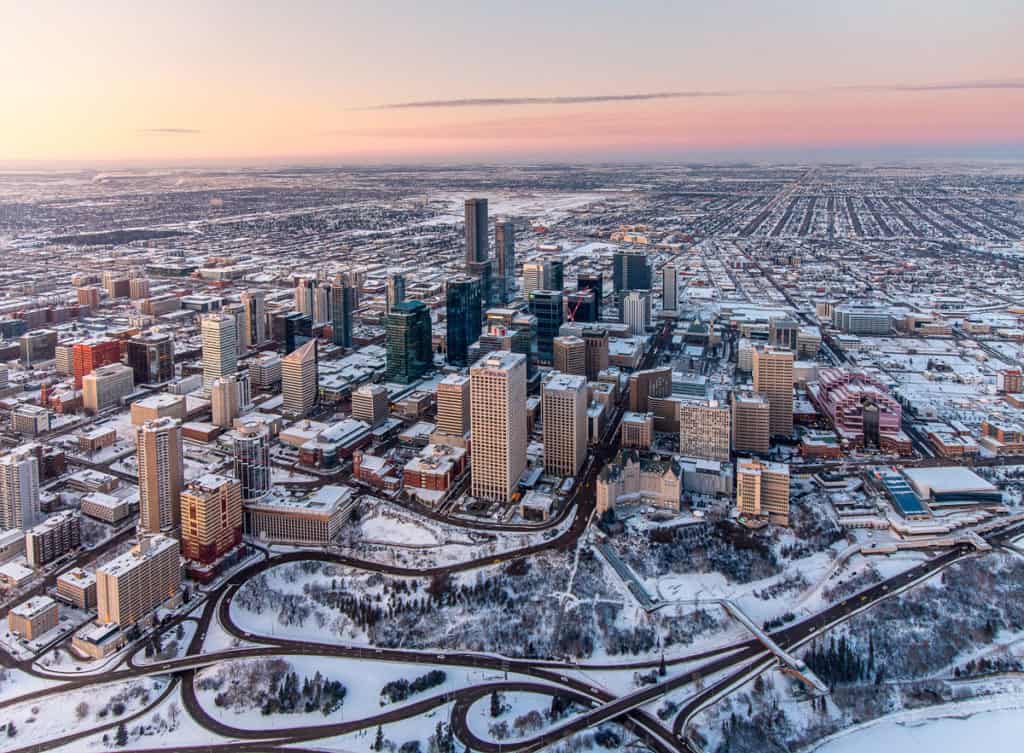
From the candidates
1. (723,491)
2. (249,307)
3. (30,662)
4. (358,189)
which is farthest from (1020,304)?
(358,189)

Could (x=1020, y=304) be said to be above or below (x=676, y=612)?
above

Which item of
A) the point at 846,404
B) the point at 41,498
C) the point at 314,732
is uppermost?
the point at 846,404

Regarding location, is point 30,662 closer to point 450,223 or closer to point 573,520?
point 573,520

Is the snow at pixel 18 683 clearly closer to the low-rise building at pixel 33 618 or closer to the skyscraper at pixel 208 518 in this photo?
the low-rise building at pixel 33 618

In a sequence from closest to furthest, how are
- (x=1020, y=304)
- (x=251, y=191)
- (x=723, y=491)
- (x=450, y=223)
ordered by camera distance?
(x=723, y=491) → (x=1020, y=304) → (x=450, y=223) → (x=251, y=191)

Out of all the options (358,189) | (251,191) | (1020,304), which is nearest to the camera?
(1020,304)

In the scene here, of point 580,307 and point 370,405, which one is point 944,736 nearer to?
point 370,405

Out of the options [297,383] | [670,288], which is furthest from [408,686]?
[670,288]

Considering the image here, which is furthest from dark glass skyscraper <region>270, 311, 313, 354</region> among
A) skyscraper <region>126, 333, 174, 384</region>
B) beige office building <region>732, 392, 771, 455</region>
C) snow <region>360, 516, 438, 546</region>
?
beige office building <region>732, 392, 771, 455</region>
